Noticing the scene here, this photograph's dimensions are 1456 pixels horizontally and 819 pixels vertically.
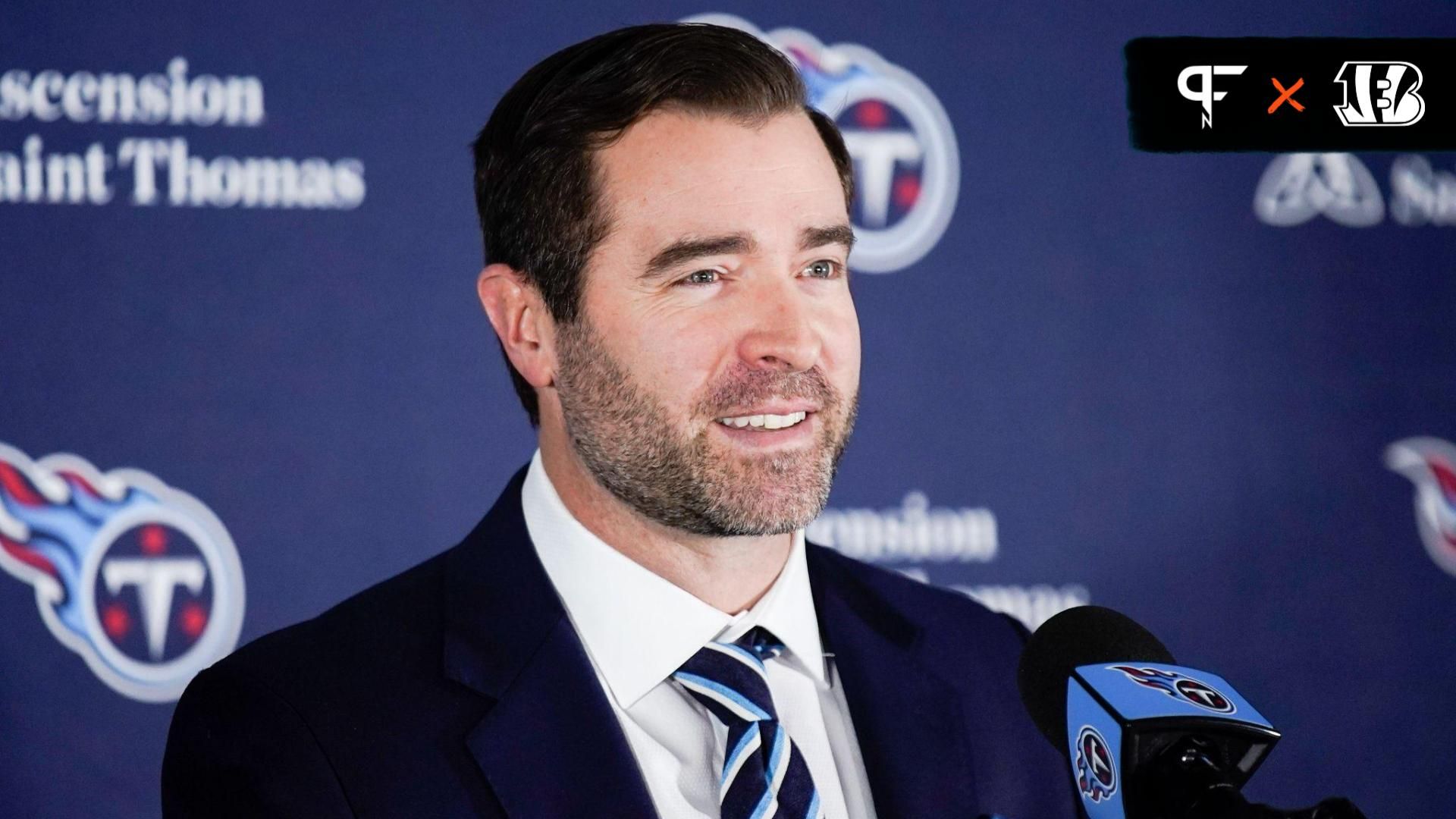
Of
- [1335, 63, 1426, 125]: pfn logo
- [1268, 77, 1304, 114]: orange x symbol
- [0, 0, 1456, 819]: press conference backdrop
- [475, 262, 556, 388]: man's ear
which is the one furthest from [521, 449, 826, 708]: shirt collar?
[1335, 63, 1426, 125]: pfn logo

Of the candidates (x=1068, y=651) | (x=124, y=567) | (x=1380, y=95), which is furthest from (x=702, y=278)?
(x=1380, y=95)

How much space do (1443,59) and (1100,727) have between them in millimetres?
2710

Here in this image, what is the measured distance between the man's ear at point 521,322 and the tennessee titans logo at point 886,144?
3.78 ft

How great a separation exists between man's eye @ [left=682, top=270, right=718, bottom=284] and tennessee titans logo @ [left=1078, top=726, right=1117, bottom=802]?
80 centimetres

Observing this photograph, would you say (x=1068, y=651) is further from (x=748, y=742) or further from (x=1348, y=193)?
(x=1348, y=193)

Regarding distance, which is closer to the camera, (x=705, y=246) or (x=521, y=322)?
(x=705, y=246)

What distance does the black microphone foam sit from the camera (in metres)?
1.53

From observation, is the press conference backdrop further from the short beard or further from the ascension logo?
the short beard

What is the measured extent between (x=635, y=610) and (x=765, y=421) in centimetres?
28

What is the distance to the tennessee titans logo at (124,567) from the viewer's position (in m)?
2.84

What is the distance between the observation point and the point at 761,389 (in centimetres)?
189

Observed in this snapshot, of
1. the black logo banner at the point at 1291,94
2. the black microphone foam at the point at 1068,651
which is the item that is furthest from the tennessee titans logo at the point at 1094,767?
the black logo banner at the point at 1291,94

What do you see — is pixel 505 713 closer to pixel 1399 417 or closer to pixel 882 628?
pixel 882 628

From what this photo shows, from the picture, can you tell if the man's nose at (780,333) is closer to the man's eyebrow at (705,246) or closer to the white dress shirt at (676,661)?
the man's eyebrow at (705,246)
